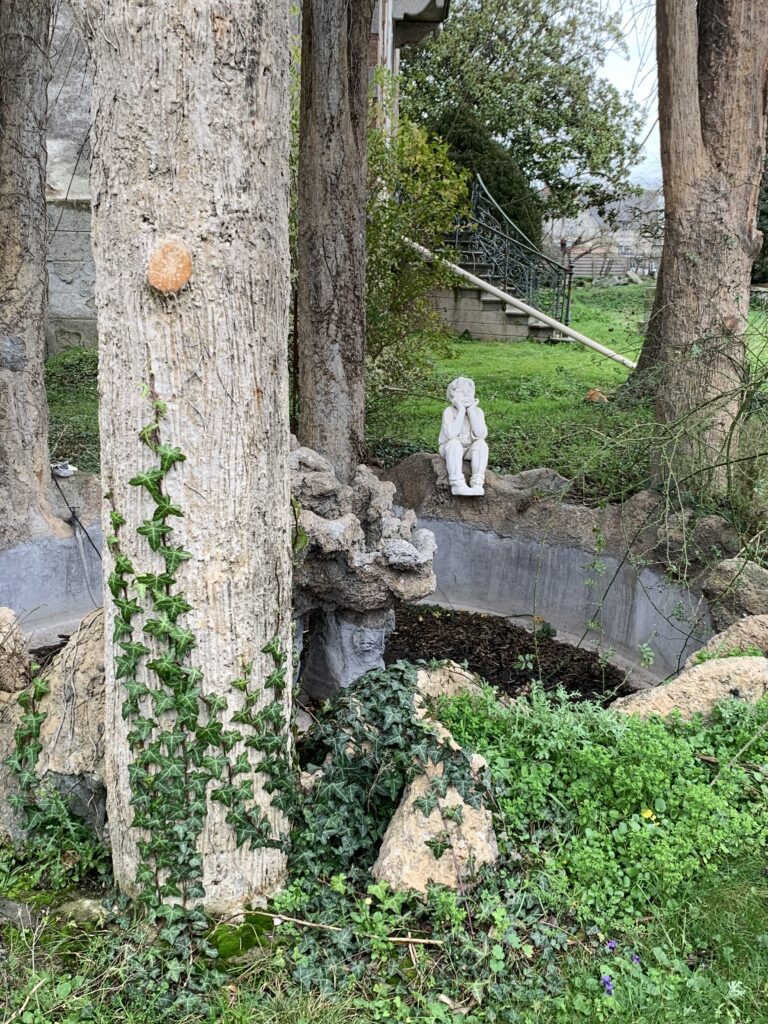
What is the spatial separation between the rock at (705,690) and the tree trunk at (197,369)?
173 cm

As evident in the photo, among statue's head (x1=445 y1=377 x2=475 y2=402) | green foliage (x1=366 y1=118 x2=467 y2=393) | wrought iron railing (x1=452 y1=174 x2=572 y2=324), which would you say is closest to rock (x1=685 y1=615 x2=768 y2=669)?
statue's head (x1=445 y1=377 x2=475 y2=402)

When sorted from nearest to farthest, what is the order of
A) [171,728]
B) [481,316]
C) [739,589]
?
[171,728] → [739,589] → [481,316]

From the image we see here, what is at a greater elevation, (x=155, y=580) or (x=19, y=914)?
(x=155, y=580)

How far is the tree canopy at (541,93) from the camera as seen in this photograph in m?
21.8

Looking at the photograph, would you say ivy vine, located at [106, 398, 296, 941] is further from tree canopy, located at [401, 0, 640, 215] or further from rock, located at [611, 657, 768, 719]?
tree canopy, located at [401, 0, 640, 215]

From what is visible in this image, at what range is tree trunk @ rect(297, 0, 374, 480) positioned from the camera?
6.67 metres

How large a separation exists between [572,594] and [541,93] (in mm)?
19141

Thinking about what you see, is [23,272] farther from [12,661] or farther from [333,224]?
[12,661]

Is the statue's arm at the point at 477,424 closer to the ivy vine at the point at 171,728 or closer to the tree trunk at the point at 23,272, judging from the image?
the tree trunk at the point at 23,272

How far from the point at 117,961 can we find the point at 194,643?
102cm

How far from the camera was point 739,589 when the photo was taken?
495cm

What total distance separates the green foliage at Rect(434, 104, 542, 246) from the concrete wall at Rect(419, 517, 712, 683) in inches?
474

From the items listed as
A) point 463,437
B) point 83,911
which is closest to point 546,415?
point 463,437

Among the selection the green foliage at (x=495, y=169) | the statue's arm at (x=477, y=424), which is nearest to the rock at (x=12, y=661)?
the statue's arm at (x=477, y=424)
